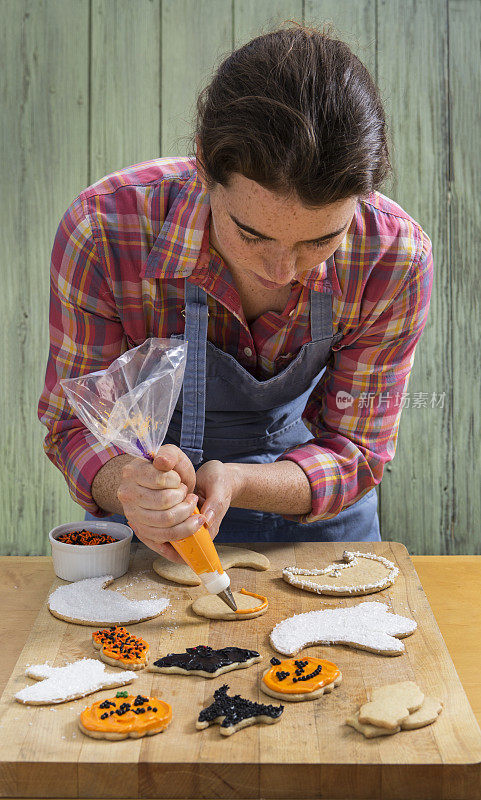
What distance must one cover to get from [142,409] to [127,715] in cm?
46

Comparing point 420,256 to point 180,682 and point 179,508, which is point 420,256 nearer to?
point 179,508

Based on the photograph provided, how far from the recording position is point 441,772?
92 centimetres

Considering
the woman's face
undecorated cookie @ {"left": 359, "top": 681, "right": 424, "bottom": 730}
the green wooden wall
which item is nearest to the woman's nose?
the woman's face

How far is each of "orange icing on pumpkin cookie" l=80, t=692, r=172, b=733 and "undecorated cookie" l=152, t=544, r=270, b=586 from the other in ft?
1.18

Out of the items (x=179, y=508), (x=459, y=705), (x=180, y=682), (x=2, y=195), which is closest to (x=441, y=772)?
(x=459, y=705)

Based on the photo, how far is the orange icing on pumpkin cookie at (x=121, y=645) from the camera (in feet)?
3.68

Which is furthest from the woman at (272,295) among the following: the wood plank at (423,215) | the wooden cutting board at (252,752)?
the wood plank at (423,215)

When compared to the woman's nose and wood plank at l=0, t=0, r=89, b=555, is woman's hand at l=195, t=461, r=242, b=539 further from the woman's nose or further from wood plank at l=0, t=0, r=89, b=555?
wood plank at l=0, t=0, r=89, b=555

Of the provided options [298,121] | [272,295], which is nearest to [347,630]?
[272,295]

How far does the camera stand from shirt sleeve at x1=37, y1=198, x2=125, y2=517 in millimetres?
1399

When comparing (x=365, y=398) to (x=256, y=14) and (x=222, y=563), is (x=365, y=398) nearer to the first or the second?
(x=222, y=563)

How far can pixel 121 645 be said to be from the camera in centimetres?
115

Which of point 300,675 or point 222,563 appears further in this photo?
point 222,563

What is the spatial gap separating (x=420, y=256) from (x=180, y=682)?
0.85 meters
